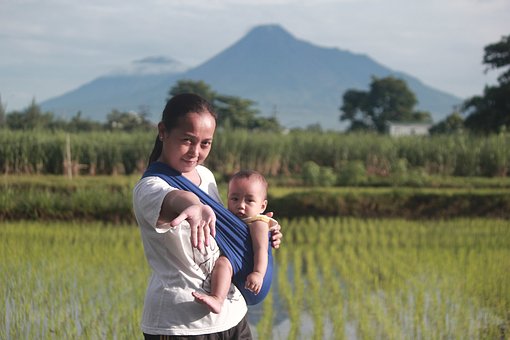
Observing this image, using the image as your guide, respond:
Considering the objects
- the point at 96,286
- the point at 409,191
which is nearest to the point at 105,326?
the point at 96,286

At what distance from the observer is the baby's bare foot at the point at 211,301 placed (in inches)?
75.4

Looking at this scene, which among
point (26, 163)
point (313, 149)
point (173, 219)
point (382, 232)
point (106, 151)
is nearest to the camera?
point (173, 219)

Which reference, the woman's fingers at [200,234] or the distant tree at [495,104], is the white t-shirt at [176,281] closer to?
the woman's fingers at [200,234]

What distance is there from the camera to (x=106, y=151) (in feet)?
54.7

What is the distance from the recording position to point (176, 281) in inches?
78.1

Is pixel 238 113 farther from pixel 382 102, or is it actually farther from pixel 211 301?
pixel 211 301

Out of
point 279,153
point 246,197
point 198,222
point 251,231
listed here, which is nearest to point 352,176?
point 279,153

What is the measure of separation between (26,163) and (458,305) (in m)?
11.2

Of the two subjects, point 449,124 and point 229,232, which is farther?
point 449,124

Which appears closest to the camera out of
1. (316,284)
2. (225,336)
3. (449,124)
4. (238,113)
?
(225,336)

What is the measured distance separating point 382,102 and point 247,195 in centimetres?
5361

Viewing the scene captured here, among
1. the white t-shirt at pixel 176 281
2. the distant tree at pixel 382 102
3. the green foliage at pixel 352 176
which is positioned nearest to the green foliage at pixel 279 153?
the green foliage at pixel 352 176

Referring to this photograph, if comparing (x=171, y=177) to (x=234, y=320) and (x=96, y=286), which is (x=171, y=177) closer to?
(x=234, y=320)

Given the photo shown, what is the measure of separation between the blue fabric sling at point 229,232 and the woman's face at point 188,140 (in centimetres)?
3
